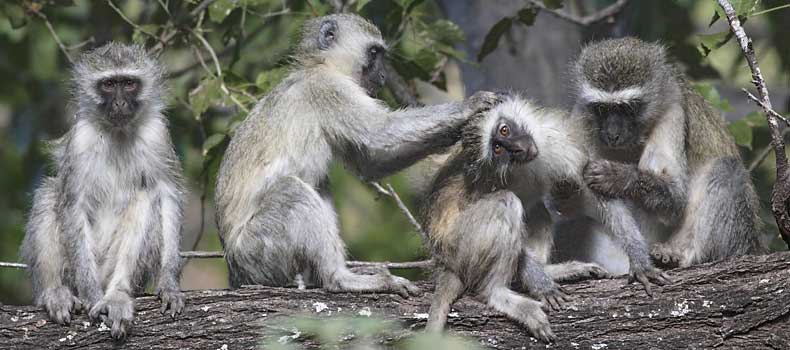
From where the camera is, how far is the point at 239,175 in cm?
712

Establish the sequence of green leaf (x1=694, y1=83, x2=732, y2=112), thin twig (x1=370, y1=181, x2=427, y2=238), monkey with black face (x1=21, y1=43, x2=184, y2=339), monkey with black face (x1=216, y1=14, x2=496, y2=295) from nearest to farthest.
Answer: monkey with black face (x1=216, y1=14, x2=496, y2=295) < monkey with black face (x1=21, y1=43, x2=184, y2=339) < thin twig (x1=370, y1=181, x2=427, y2=238) < green leaf (x1=694, y1=83, x2=732, y2=112)

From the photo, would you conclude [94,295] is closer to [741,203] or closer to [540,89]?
→ [741,203]

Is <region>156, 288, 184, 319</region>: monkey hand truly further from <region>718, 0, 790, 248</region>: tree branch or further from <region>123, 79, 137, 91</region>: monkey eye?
<region>718, 0, 790, 248</region>: tree branch

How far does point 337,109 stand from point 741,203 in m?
2.55

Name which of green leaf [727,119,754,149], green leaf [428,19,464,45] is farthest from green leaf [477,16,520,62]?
green leaf [727,119,754,149]

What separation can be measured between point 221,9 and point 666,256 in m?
3.52

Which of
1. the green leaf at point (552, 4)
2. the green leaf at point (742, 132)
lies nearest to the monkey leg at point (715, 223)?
the green leaf at point (742, 132)

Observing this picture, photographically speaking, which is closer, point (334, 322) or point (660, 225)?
point (334, 322)

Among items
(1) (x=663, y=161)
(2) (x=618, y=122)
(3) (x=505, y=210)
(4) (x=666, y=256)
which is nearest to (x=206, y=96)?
(3) (x=505, y=210)

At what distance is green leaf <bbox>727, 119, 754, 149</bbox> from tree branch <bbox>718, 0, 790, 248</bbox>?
196cm

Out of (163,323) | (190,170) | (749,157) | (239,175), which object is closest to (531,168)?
(239,175)

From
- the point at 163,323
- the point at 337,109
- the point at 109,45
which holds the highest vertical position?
the point at 109,45

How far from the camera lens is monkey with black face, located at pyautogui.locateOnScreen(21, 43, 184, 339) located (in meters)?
6.69

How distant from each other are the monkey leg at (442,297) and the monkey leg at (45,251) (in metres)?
2.00
